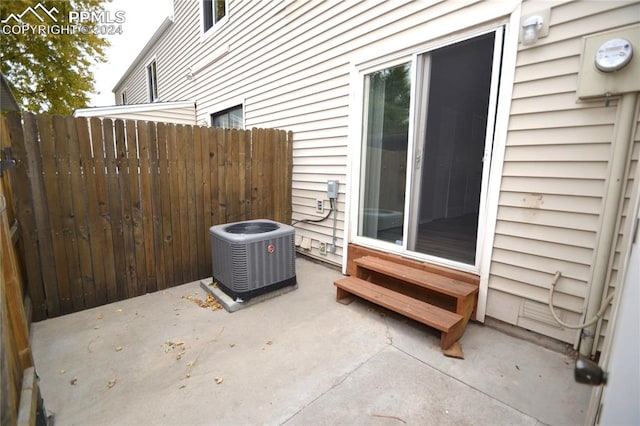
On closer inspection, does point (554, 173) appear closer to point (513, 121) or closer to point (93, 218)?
point (513, 121)

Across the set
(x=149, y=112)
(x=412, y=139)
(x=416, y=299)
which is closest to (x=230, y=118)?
(x=149, y=112)

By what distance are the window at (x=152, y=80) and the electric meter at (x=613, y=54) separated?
35.9ft

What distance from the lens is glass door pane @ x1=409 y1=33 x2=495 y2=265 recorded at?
3228 mm

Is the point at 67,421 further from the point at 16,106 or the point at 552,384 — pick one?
the point at 552,384

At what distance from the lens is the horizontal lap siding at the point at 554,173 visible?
5.96 feet

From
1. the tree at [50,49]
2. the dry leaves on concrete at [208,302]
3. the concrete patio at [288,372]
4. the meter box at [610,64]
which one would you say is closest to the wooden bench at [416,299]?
the concrete patio at [288,372]

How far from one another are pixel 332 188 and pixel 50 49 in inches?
366

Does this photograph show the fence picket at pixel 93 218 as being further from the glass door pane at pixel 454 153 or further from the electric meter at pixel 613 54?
the electric meter at pixel 613 54

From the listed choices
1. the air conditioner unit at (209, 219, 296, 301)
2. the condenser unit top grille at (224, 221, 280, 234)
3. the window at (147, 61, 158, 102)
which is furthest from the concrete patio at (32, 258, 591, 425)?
the window at (147, 61, 158, 102)

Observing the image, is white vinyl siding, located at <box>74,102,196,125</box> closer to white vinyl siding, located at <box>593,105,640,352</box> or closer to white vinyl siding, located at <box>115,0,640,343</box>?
white vinyl siding, located at <box>115,0,640,343</box>

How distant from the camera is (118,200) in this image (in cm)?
273

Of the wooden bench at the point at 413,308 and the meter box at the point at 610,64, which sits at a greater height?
the meter box at the point at 610,64

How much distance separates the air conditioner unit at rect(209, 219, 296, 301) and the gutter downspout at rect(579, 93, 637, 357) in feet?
7.93

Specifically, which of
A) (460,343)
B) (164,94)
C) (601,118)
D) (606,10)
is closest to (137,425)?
(460,343)
